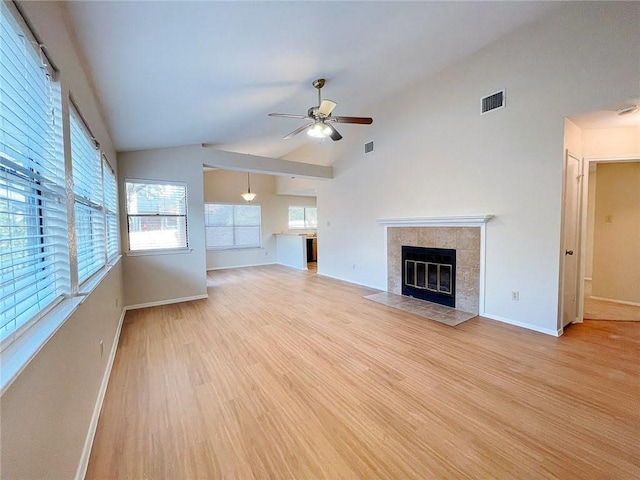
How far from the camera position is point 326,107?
3.13 metres

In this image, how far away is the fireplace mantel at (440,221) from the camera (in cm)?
366

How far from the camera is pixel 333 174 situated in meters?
6.37

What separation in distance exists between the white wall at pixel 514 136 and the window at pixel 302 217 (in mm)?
5098

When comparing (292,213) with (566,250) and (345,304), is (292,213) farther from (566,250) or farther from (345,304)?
→ (566,250)

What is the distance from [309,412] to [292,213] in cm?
817

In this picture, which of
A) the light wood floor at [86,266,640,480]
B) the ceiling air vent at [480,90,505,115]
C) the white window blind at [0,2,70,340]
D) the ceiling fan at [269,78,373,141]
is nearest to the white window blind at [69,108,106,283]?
the white window blind at [0,2,70,340]

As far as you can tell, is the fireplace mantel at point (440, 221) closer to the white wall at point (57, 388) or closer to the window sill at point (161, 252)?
the window sill at point (161, 252)

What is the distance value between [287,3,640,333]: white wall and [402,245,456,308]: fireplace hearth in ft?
1.77

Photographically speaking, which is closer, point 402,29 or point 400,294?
point 402,29

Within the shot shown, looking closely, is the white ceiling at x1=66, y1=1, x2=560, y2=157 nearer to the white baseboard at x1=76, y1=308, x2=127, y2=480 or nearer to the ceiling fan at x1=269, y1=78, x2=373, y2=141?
the ceiling fan at x1=269, y1=78, x2=373, y2=141

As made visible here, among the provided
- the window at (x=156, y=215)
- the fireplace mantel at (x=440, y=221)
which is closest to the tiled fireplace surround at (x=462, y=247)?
the fireplace mantel at (x=440, y=221)

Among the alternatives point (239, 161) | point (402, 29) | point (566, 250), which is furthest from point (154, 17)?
point (566, 250)

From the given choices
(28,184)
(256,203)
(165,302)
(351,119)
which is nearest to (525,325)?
(351,119)

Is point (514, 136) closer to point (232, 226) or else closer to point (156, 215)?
point (156, 215)
